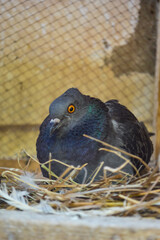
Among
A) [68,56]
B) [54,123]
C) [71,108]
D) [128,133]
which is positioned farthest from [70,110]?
[68,56]

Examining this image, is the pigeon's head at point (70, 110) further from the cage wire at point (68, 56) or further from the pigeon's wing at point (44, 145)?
the cage wire at point (68, 56)

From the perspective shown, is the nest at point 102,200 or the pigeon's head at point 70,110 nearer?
the nest at point 102,200

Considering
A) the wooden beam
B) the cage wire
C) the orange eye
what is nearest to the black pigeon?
the orange eye

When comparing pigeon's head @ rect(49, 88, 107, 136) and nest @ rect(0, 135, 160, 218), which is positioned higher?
pigeon's head @ rect(49, 88, 107, 136)

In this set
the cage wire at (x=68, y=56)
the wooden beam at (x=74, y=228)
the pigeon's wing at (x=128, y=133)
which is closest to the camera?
the wooden beam at (x=74, y=228)

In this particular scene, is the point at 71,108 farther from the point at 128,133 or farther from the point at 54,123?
the point at 128,133

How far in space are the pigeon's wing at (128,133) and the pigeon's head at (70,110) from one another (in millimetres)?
214

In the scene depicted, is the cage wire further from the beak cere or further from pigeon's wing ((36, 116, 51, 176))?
the beak cere

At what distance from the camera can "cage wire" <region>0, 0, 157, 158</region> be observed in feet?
12.0

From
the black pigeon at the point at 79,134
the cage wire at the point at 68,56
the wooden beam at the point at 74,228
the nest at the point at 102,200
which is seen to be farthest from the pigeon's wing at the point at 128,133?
the cage wire at the point at 68,56

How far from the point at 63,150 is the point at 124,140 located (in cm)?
39

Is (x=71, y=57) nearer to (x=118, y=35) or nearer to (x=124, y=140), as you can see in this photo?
(x=118, y=35)

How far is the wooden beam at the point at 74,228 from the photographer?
104cm

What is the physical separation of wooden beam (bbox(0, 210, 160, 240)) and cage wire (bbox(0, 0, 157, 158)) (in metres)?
2.51
